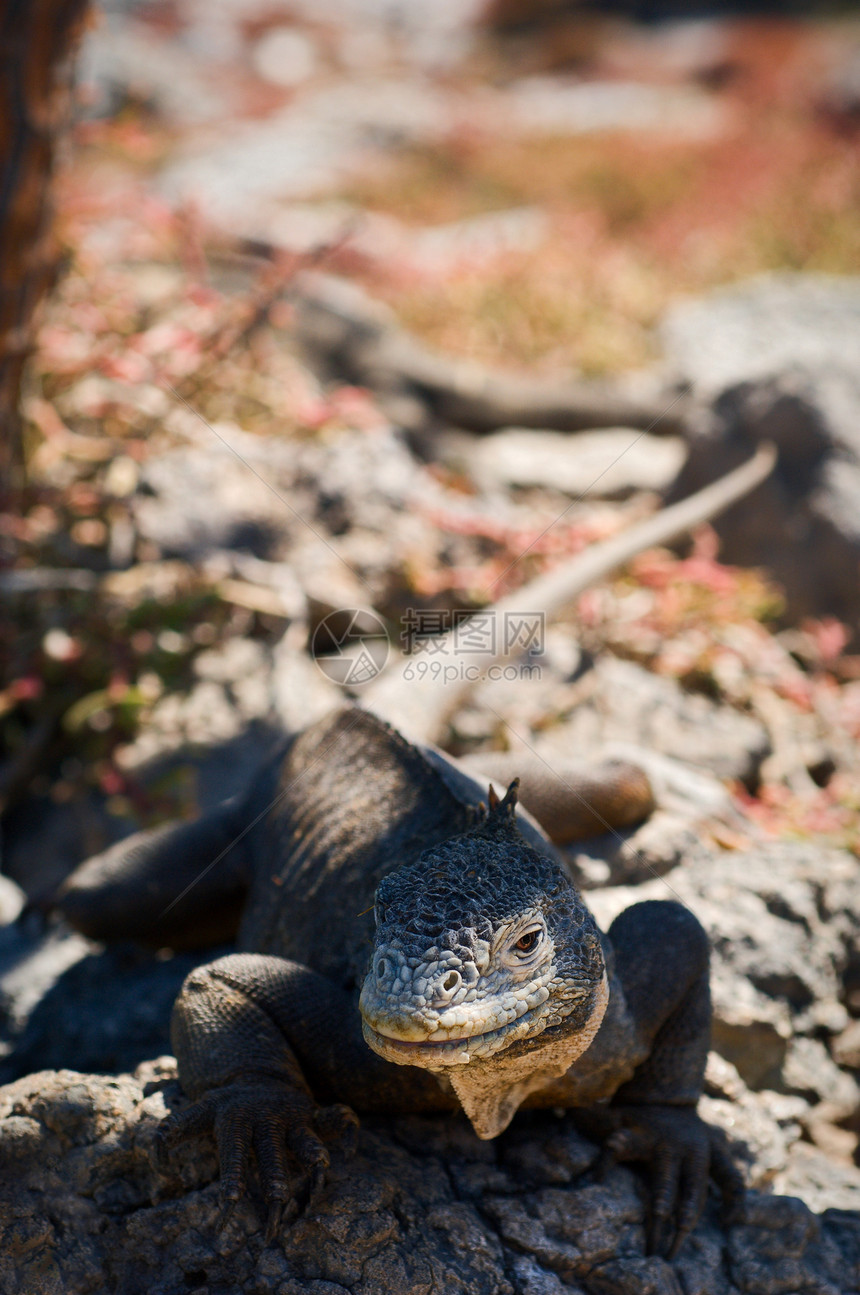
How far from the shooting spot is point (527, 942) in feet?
5.61

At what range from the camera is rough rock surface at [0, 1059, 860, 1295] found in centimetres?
191

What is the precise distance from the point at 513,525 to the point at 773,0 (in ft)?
77.8

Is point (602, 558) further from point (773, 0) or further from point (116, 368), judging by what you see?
point (773, 0)

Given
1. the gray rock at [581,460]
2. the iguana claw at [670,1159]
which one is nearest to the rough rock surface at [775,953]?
the iguana claw at [670,1159]

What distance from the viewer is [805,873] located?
3.14 m

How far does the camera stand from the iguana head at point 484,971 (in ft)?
5.15

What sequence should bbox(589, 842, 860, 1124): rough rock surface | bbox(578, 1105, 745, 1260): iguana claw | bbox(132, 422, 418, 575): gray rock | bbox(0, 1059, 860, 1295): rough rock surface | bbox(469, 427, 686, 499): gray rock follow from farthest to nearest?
bbox(469, 427, 686, 499): gray rock → bbox(132, 422, 418, 575): gray rock → bbox(589, 842, 860, 1124): rough rock surface → bbox(578, 1105, 745, 1260): iguana claw → bbox(0, 1059, 860, 1295): rough rock surface

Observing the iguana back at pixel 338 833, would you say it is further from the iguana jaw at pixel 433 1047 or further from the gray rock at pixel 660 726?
the gray rock at pixel 660 726

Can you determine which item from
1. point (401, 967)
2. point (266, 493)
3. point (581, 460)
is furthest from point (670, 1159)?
point (581, 460)

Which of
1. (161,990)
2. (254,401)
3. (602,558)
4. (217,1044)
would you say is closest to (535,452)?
(254,401)

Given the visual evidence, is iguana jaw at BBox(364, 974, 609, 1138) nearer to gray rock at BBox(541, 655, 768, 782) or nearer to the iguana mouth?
the iguana mouth

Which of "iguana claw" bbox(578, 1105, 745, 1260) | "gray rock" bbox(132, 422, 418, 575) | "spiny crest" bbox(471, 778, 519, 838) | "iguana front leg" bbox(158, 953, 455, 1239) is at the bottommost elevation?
"gray rock" bbox(132, 422, 418, 575)

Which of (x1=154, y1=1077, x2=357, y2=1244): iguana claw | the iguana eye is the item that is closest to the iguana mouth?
the iguana eye

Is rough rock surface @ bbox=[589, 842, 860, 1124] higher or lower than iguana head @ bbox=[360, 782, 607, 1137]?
lower
